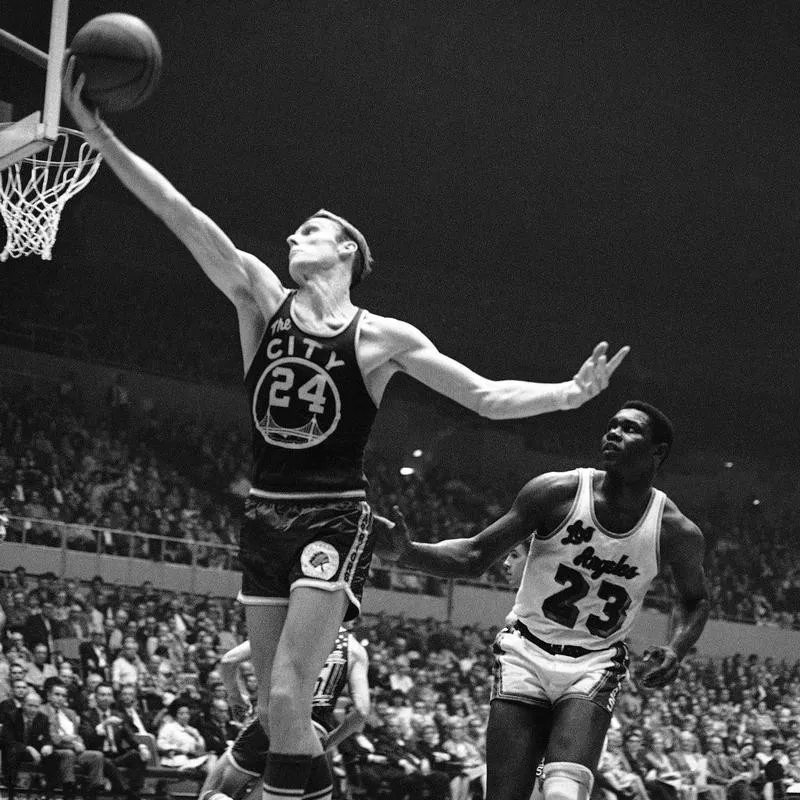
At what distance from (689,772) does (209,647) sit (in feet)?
20.9

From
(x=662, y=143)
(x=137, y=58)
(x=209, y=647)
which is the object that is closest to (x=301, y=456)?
(x=137, y=58)

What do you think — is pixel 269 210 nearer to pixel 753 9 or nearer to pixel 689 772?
pixel 753 9

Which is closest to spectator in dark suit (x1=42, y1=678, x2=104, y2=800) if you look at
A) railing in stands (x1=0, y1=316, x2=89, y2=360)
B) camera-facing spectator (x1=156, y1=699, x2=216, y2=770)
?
camera-facing spectator (x1=156, y1=699, x2=216, y2=770)

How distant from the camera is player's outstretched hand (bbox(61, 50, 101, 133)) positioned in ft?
16.2

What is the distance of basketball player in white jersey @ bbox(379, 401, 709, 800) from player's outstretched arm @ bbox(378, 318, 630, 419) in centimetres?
A: 75

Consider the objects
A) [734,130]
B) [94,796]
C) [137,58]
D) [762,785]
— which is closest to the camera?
[137,58]

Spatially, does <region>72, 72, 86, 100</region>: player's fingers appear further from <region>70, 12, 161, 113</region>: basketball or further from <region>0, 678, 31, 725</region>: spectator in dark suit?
<region>0, 678, 31, 725</region>: spectator in dark suit

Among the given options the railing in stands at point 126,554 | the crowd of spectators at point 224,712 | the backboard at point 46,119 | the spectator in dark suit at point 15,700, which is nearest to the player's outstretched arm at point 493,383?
the backboard at point 46,119

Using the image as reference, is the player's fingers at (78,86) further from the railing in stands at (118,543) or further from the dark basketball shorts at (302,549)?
the railing in stands at (118,543)

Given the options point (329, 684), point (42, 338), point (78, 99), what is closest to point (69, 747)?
point (329, 684)

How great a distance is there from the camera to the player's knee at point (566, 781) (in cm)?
549

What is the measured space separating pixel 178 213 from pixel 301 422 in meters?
0.92

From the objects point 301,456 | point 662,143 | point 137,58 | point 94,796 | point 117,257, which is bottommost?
point 94,796

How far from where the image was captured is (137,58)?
5082 millimetres
